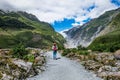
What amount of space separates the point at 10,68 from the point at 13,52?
1652 cm

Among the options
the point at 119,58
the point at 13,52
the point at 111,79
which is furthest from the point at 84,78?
the point at 119,58

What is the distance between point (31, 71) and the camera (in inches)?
1187

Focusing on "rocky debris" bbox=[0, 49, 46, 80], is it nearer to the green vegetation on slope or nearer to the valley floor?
the valley floor

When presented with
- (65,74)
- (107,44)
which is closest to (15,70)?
(65,74)

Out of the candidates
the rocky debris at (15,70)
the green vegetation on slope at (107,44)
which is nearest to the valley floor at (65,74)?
the rocky debris at (15,70)

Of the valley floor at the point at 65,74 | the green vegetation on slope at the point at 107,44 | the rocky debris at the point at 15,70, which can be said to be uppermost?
the green vegetation on slope at the point at 107,44

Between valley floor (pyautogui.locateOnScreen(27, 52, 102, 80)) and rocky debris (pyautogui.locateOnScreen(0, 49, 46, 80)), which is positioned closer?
rocky debris (pyautogui.locateOnScreen(0, 49, 46, 80))

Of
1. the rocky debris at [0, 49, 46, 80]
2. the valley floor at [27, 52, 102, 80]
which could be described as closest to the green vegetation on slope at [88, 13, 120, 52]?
the valley floor at [27, 52, 102, 80]

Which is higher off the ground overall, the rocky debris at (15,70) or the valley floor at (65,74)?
the rocky debris at (15,70)

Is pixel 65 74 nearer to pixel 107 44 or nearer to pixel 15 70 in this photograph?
pixel 15 70

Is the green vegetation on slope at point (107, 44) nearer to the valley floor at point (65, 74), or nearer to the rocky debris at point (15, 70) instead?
the valley floor at point (65, 74)

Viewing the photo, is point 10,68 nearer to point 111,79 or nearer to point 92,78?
point 92,78

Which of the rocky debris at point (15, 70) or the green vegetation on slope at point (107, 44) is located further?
the green vegetation on slope at point (107, 44)

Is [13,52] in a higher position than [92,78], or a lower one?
higher
